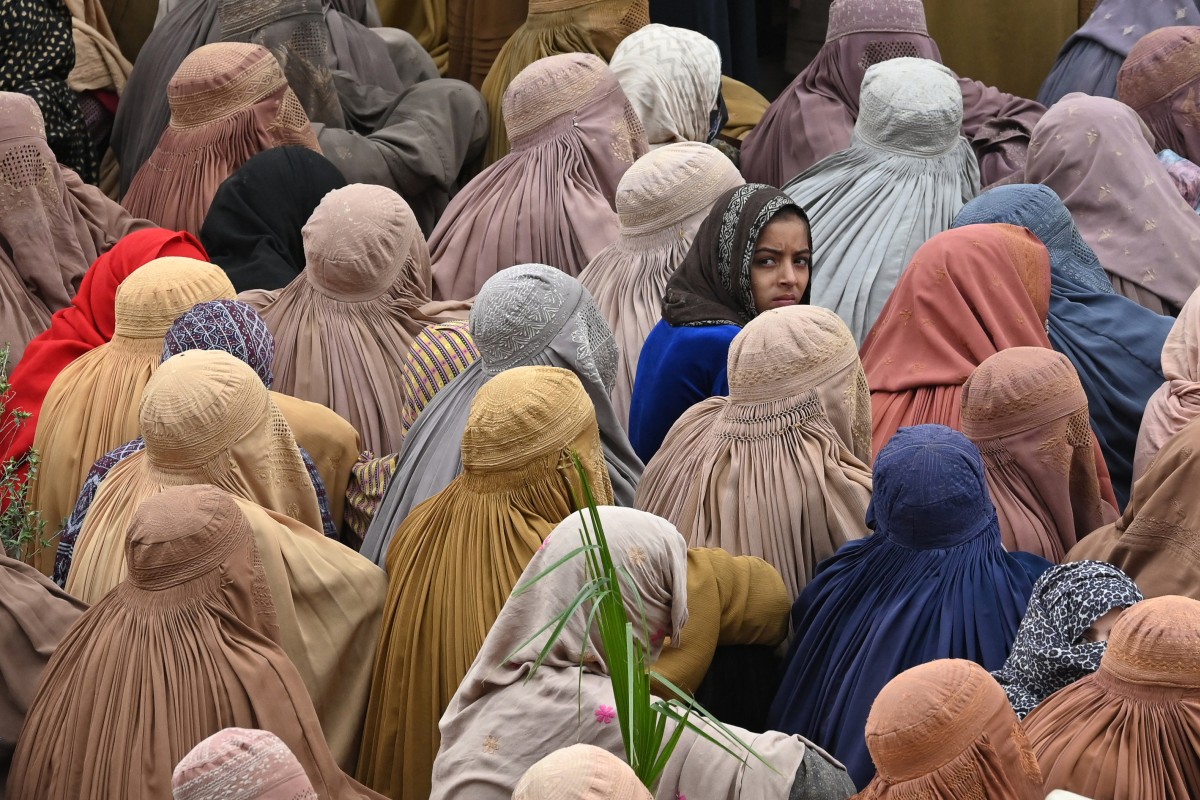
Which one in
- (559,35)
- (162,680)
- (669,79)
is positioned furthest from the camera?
(559,35)

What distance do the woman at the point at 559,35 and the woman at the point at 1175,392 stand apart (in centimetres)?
283

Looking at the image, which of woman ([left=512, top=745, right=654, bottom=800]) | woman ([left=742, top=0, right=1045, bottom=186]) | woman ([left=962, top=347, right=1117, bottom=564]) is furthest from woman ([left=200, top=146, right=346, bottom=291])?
woman ([left=512, top=745, right=654, bottom=800])

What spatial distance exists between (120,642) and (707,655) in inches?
41.6

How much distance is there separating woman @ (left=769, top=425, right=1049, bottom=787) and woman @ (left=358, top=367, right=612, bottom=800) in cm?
59

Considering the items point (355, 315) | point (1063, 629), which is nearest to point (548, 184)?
point (355, 315)

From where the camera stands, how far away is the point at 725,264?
5176 millimetres

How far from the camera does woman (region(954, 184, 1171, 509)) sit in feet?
17.0

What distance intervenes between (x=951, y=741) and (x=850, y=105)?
13.6 feet

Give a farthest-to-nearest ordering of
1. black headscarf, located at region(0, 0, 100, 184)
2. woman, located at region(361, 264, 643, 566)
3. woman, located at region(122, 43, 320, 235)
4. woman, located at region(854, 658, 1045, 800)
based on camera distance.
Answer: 1. black headscarf, located at region(0, 0, 100, 184)
2. woman, located at region(122, 43, 320, 235)
3. woman, located at region(361, 264, 643, 566)
4. woman, located at region(854, 658, 1045, 800)

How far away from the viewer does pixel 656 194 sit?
18.3ft

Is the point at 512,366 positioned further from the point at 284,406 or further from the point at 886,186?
the point at 886,186

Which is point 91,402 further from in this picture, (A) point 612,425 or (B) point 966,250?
(B) point 966,250

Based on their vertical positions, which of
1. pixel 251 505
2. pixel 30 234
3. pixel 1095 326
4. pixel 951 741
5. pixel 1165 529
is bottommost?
pixel 1095 326

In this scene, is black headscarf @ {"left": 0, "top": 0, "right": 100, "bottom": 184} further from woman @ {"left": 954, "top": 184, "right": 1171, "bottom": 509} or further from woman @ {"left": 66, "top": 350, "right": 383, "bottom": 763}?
woman @ {"left": 954, "top": 184, "right": 1171, "bottom": 509}
